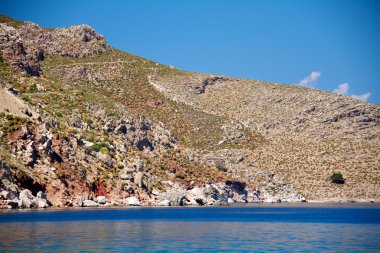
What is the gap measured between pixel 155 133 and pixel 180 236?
92124 millimetres

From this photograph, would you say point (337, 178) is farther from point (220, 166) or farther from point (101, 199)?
point (101, 199)

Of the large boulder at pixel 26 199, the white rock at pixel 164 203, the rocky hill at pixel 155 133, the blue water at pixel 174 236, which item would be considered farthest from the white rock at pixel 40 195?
the white rock at pixel 164 203

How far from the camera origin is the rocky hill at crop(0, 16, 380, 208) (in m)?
92.6

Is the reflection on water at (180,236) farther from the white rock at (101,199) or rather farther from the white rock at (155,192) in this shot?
the white rock at (155,192)

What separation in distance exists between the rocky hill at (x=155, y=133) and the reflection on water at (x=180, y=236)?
987 inches

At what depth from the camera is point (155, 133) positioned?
14088 cm

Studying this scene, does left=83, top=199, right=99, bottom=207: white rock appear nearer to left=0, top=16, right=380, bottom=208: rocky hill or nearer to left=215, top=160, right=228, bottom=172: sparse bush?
left=0, top=16, right=380, bottom=208: rocky hill

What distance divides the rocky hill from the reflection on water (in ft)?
82.3

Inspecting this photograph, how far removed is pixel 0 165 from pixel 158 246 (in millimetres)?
40816

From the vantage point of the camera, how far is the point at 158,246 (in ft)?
138

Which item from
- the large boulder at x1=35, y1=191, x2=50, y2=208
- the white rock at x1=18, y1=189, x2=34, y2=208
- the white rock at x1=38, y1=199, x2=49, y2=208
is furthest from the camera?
the white rock at x1=38, y1=199, x2=49, y2=208

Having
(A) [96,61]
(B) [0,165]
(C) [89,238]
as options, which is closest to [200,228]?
(C) [89,238]

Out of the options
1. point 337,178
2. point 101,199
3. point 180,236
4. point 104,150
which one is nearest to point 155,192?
point 104,150

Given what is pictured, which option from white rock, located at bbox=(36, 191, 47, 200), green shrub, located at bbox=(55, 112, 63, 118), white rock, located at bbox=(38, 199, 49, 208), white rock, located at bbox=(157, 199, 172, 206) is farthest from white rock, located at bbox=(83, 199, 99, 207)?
green shrub, located at bbox=(55, 112, 63, 118)
